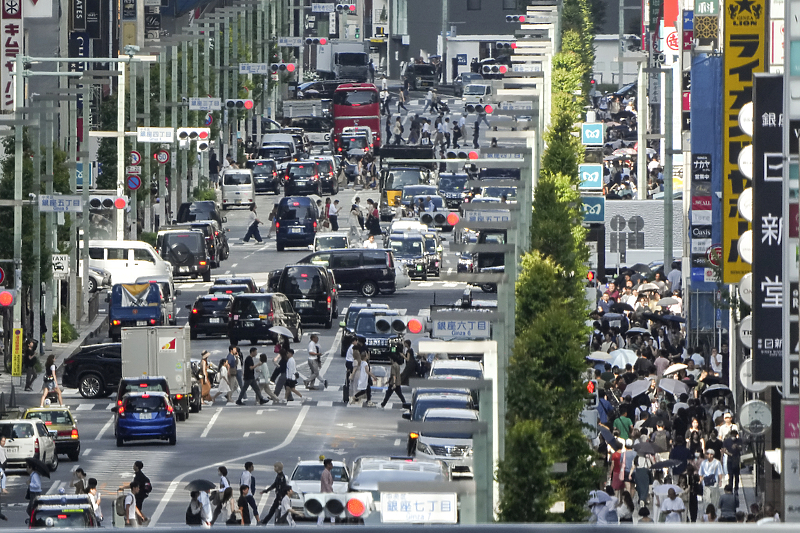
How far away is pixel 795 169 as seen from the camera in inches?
846

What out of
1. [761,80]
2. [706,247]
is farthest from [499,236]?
[761,80]

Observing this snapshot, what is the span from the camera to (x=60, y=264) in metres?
49.6

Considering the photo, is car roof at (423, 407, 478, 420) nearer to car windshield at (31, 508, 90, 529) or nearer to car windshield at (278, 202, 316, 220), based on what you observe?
car windshield at (31, 508, 90, 529)

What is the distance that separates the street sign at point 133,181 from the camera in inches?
2469

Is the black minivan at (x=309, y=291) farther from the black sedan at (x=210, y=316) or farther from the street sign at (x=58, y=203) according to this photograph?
the street sign at (x=58, y=203)

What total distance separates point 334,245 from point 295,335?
492 inches

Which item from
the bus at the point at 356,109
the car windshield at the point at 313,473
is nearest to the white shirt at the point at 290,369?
the car windshield at the point at 313,473

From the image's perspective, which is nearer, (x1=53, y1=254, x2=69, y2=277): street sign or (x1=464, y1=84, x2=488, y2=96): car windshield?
(x1=53, y1=254, x2=69, y2=277): street sign

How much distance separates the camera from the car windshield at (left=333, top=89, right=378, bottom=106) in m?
104

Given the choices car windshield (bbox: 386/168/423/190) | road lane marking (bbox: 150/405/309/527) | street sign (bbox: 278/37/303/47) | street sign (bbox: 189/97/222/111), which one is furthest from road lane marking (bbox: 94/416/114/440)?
street sign (bbox: 278/37/303/47)

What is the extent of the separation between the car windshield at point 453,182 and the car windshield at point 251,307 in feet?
109

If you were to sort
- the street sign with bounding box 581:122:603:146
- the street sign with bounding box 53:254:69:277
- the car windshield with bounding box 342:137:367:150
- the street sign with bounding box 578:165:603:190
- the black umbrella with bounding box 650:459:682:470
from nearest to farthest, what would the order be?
1. the black umbrella with bounding box 650:459:682:470
2. the street sign with bounding box 53:254:69:277
3. the street sign with bounding box 578:165:603:190
4. the street sign with bounding box 581:122:603:146
5. the car windshield with bounding box 342:137:367:150

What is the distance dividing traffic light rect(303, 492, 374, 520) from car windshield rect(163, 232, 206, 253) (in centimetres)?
3400

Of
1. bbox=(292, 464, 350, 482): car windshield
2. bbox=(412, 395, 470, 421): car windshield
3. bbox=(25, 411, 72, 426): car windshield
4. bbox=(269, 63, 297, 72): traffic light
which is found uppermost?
bbox=(269, 63, 297, 72): traffic light
